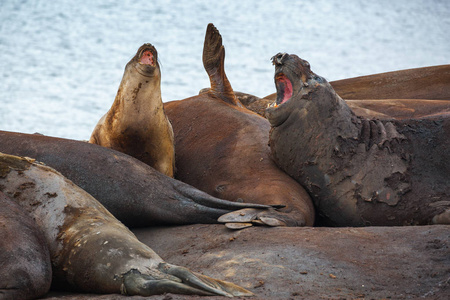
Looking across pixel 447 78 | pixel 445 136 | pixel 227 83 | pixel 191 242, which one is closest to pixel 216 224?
pixel 191 242

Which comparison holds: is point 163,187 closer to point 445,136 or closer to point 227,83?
point 445,136

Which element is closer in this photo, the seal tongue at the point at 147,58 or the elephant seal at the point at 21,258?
the elephant seal at the point at 21,258

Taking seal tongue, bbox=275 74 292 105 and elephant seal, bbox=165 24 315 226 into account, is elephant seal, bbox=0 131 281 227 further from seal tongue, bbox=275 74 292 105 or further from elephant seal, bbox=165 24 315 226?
seal tongue, bbox=275 74 292 105

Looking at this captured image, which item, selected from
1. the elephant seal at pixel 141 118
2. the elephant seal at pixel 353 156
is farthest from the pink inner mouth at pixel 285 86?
the elephant seal at pixel 141 118

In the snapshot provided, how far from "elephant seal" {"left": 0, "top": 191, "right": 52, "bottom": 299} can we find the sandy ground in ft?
0.42

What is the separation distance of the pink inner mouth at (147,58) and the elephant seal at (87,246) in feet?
6.14

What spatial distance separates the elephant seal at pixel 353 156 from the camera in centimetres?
Result: 430

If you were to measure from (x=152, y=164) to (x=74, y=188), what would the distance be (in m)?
1.61

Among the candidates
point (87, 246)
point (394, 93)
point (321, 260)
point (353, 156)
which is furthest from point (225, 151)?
point (394, 93)

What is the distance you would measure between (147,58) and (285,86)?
1166mm

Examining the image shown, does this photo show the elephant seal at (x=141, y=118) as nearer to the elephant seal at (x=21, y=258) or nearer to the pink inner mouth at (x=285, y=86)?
the pink inner mouth at (x=285, y=86)

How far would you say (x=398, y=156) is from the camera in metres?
4.48

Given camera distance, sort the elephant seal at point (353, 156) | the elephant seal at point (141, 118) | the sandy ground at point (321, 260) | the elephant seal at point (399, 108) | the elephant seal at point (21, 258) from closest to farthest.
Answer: the elephant seal at point (21, 258) < the sandy ground at point (321, 260) < the elephant seal at point (353, 156) < the elephant seal at point (141, 118) < the elephant seal at point (399, 108)

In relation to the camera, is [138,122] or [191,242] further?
[138,122]
